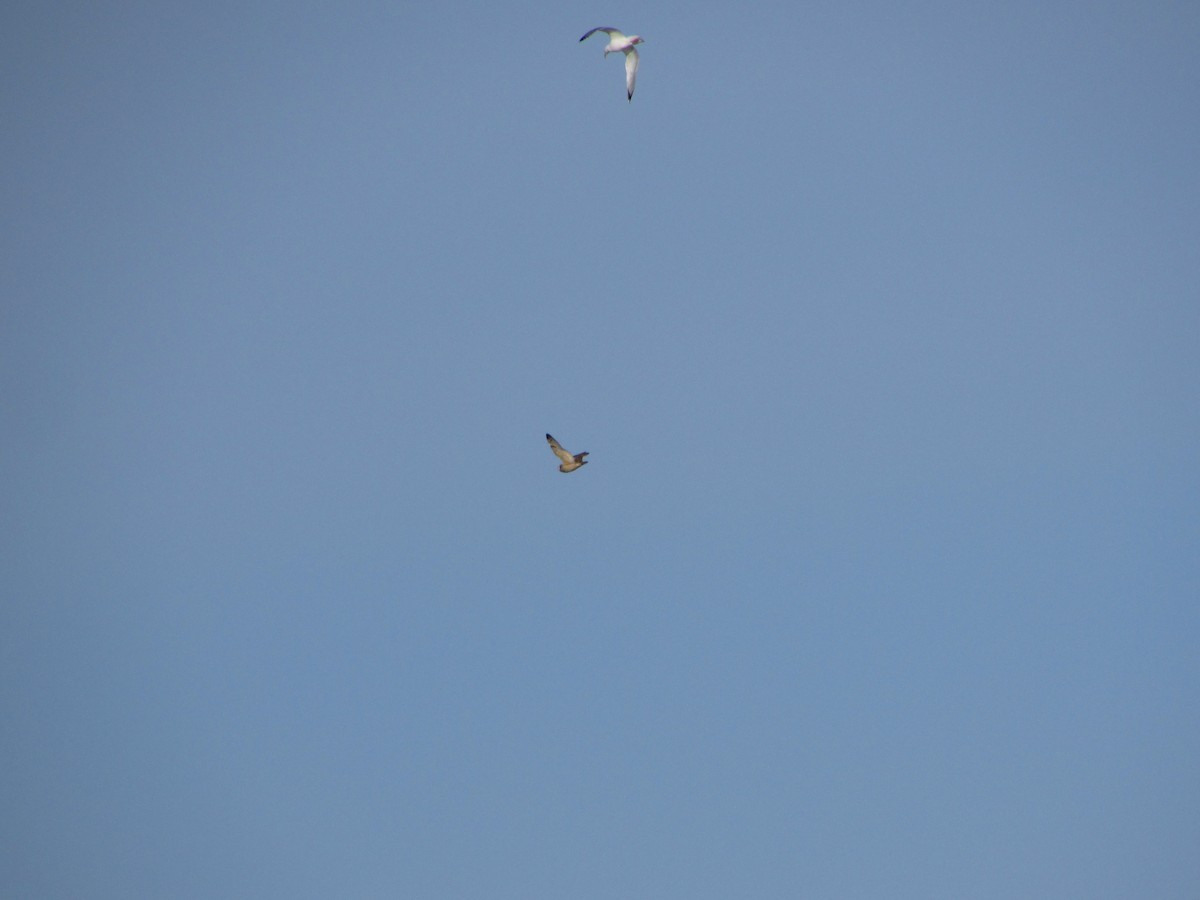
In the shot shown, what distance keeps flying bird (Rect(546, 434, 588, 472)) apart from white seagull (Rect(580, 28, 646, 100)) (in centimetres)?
1023

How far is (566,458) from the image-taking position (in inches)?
1378

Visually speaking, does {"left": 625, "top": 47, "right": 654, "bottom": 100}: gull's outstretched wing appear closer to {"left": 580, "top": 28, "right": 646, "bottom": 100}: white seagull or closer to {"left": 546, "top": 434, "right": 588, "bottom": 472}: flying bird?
{"left": 580, "top": 28, "right": 646, "bottom": 100}: white seagull

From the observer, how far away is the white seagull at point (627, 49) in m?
35.8

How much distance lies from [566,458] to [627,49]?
12.0 metres

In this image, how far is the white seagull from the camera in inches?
1411

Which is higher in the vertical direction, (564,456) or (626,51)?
(626,51)

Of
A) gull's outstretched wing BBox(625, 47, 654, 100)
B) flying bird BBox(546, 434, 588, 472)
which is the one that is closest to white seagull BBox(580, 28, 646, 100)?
gull's outstretched wing BBox(625, 47, 654, 100)

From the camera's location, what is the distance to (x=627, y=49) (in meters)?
36.8

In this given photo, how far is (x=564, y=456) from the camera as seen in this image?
35000 millimetres

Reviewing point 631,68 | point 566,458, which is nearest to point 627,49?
point 631,68

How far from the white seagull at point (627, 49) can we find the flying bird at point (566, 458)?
10.2 m

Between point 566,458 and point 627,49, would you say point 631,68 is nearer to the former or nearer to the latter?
point 627,49

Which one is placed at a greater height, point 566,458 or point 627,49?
point 627,49

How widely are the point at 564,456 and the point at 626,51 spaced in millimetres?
11948
